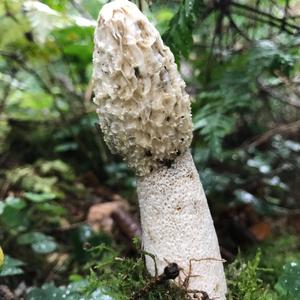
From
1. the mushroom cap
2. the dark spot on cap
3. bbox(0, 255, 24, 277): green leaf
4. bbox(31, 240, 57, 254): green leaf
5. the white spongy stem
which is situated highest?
the mushroom cap

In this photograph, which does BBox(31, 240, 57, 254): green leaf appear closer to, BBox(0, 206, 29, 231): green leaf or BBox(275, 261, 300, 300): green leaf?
BBox(0, 206, 29, 231): green leaf

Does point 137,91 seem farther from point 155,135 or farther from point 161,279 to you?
point 161,279

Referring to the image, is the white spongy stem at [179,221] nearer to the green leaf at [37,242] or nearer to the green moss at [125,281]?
the green moss at [125,281]

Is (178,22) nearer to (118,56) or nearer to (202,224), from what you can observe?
(118,56)

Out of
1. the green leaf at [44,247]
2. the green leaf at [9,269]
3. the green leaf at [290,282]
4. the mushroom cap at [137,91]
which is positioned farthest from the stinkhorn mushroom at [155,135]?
the green leaf at [44,247]

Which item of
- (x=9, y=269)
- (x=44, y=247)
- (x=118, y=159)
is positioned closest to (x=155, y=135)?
(x=9, y=269)

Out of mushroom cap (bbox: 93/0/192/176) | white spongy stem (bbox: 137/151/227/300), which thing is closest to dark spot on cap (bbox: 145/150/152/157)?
mushroom cap (bbox: 93/0/192/176)

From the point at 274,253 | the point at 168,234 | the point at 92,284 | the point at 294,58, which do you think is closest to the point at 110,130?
the point at 168,234

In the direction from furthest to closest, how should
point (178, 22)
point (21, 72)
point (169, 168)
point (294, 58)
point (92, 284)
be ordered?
point (21, 72), point (294, 58), point (178, 22), point (92, 284), point (169, 168)
